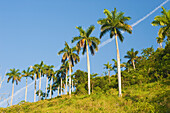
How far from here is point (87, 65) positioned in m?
32.4

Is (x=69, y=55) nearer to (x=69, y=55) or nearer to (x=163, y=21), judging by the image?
(x=69, y=55)

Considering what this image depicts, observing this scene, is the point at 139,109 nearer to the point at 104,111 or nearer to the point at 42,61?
the point at 104,111

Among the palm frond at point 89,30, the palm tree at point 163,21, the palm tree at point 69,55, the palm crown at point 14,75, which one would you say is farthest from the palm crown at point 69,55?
the palm crown at point 14,75

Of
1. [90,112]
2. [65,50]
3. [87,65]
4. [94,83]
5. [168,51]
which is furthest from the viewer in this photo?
[94,83]

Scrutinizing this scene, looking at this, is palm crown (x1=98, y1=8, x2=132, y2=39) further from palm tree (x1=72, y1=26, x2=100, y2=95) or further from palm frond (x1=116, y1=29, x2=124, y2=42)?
palm tree (x1=72, y1=26, x2=100, y2=95)

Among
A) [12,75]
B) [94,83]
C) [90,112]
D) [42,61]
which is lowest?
[90,112]

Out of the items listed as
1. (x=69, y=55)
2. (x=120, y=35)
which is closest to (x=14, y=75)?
(x=69, y=55)

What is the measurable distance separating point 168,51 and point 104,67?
89.9 ft

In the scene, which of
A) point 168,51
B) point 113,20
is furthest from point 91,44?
point 168,51

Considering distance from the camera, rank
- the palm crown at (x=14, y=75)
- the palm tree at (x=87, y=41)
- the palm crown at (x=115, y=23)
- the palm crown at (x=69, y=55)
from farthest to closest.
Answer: the palm crown at (x=14, y=75)
the palm crown at (x=69, y=55)
the palm tree at (x=87, y=41)
the palm crown at (x=115, y=23)

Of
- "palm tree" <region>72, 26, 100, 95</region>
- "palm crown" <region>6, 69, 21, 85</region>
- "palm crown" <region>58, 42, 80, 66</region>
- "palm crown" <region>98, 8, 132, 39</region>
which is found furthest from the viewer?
"palm crown" <region>6, 69, 21, 85</region>

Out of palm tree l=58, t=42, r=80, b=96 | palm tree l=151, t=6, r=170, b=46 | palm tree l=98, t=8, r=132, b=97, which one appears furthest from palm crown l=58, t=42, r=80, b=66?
palm tree l=151, t=6, r=170, b=46

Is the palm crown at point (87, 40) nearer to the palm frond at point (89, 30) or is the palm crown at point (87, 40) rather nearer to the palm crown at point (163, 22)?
the palm frond at point (89, 30)

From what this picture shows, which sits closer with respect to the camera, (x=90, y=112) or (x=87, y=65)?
(x=90, y=112)
